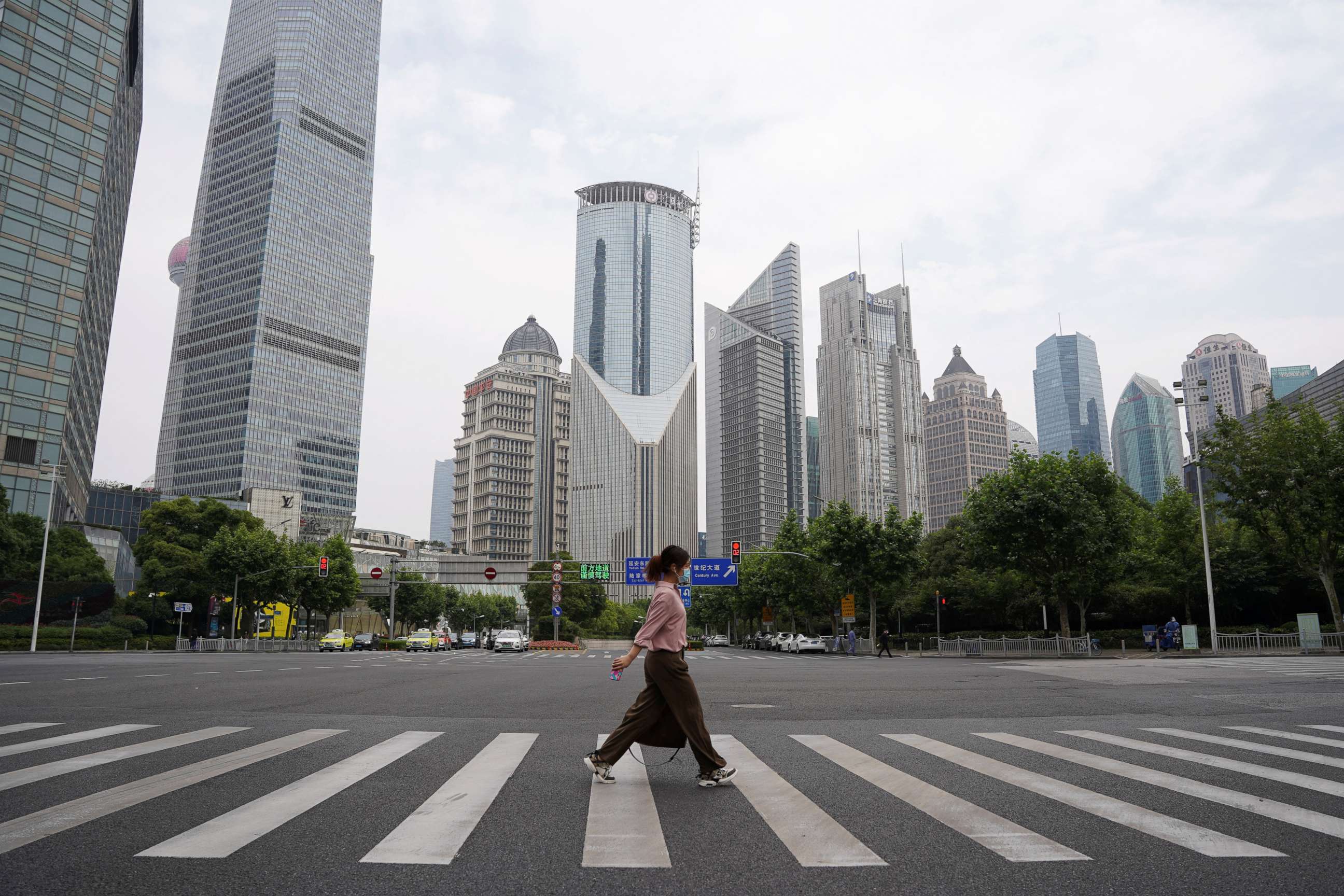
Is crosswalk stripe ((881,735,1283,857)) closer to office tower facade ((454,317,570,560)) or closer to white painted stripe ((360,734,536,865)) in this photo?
white painted stripe ((360,734,536,865))

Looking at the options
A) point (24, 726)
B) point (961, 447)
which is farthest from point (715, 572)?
point (961, 447)

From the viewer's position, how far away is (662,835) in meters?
4.56

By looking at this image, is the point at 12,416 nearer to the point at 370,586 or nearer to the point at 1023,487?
the point at 370,586

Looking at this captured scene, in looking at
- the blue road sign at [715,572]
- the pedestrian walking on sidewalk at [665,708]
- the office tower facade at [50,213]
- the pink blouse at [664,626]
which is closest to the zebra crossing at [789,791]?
the pedestrian walking on sidewalk at [665,708]

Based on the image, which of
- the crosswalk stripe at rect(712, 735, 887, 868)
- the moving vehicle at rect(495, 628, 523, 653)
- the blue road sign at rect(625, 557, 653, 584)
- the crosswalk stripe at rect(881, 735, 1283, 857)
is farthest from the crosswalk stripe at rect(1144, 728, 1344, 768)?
the blue road sign at rect(625, 557, 653, 584)

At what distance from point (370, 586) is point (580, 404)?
409 ft

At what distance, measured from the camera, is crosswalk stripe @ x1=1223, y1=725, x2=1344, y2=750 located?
8.14 meters

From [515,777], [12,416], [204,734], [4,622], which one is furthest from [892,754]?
[12,416]

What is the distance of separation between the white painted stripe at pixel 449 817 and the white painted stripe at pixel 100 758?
8.99ft

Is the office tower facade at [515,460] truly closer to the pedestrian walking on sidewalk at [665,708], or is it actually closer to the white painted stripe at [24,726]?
the white painted stripe at [24,726]

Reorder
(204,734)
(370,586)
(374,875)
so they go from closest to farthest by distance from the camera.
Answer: (374,875) → (204,734) → (370,586)

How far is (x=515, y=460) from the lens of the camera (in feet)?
598

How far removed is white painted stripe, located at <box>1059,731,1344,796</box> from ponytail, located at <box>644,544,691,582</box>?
4496 millimetres

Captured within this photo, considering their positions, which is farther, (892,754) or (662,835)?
(892,754)
